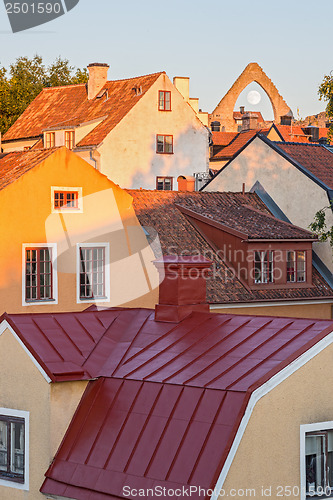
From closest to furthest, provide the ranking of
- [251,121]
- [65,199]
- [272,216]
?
1. [65,199]
2. [272,216]
3. [251,121]

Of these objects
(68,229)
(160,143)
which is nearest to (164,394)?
(68,229)

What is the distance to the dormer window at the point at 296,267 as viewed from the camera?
3534 centimetres

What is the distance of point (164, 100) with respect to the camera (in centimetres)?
5478

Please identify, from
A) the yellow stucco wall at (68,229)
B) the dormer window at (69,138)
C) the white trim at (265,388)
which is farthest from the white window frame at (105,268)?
the dormer window at (69,138)

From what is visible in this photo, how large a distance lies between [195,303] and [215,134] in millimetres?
66231

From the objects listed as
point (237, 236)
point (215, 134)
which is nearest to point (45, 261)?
point (237, 236)

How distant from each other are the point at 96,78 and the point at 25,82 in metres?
20.3

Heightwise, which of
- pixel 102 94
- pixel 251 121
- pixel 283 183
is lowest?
pixel 283 183

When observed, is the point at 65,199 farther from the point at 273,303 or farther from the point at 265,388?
the point at 265,388

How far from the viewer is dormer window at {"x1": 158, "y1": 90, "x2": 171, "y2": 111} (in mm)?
54562

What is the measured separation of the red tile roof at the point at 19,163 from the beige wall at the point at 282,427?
16.3 meters

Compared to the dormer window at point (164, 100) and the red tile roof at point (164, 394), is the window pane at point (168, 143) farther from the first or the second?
the red tile roof at point (164, 394)

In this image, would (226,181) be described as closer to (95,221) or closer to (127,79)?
(95,221)

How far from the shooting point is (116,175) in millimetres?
53031
